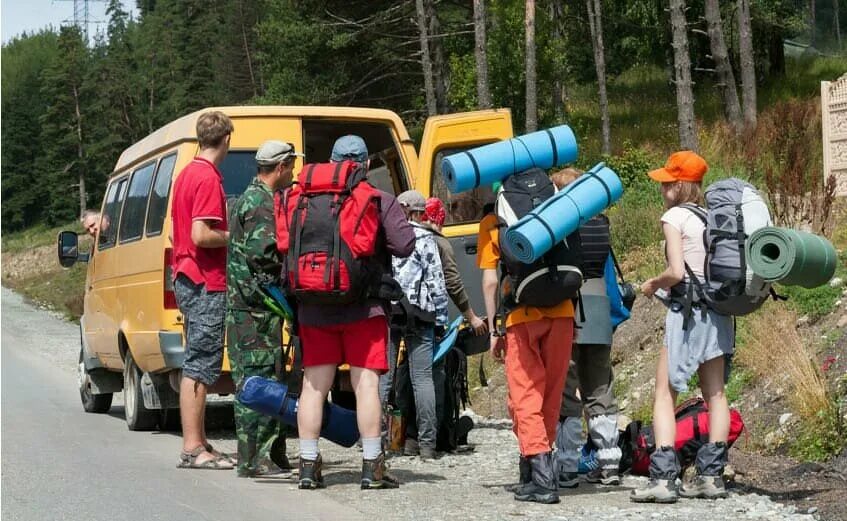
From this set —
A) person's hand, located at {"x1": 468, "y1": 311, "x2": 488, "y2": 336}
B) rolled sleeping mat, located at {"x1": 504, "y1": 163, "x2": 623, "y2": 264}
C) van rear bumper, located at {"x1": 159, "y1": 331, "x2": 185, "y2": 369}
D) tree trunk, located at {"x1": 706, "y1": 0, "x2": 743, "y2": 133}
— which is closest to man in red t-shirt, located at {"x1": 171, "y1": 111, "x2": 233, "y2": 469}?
van rear bumper, located at {"x1": 159, "y1": 331, "x2": 185, "y2": 369}

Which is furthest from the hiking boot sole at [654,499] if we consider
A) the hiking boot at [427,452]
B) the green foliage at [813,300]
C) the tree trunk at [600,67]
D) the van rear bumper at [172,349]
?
the tree trunk at [600,67]

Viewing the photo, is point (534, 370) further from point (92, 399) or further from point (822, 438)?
point (92, 399)

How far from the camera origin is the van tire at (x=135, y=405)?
11547 millimetres

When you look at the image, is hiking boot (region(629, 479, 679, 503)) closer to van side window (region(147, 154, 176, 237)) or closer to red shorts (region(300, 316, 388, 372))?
red shorts (region(300, 316, 388, 372))

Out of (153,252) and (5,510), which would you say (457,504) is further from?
(153,252)

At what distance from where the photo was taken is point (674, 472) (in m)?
7.51

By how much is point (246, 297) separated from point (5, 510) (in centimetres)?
196

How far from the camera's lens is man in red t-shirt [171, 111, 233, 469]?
8945mm

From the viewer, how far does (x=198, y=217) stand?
29.2 ft

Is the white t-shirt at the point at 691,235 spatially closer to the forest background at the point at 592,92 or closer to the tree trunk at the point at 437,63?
the forest background at the point at 592,92

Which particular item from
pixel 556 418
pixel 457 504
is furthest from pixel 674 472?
pixel 457 504

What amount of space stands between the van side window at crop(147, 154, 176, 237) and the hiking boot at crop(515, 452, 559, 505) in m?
4.21

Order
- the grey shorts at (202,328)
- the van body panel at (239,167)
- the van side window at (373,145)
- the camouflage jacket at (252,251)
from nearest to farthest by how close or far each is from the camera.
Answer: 1. the camouflage jacket at (252,251)
2. the grey shorts at (202,328)
3. the van body panel at (239,167)
4. the van side window at (373,145)

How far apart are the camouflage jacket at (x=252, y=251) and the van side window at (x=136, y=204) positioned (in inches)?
110
